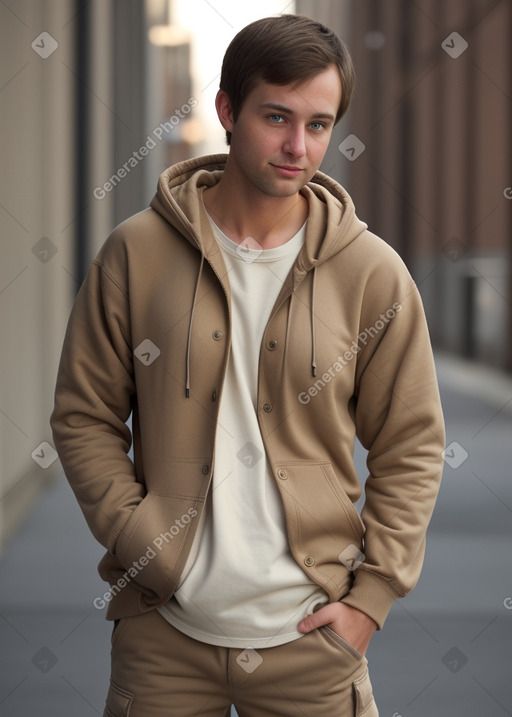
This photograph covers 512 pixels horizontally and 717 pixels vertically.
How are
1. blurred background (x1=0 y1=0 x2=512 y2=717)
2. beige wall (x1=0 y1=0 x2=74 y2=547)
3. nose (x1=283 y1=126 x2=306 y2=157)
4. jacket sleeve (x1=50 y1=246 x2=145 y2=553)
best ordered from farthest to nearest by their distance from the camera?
beige wall (x1=0 y1=0 x2=74 y2=547), blurred background (x1=0 y1=0 x2=512 y2=717), jacket sleeve (x1=50 y1=246 x2=145 y2=553), nose (x1=283 y1=126 x2=306 y2=157)

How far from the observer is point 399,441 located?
56.6 inches

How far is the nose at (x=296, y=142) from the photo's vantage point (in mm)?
1297

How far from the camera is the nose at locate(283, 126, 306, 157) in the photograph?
1.30m

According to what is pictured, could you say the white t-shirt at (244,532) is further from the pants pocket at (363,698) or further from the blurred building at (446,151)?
the blurred building at (446,151)

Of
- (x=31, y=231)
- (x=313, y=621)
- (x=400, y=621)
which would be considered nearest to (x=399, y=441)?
(x=313, y=621)

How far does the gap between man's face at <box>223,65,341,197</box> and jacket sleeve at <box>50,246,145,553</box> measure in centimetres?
26

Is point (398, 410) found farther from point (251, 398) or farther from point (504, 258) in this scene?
point (504, 258)

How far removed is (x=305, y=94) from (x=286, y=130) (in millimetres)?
52

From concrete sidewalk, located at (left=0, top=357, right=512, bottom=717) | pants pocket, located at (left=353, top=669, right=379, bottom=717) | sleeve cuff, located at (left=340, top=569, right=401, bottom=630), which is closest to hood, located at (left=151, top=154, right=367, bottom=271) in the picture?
sleeve cuff, located at (left=340, top=569, right=401, bottom=630)

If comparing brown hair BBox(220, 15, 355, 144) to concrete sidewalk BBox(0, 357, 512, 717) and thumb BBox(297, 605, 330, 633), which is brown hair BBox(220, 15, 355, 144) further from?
concrete sidewalk BBox(0, 357, 512, 717)

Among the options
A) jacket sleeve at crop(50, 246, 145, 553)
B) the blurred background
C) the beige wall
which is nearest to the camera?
jacket sleeve at crop(50, 246, 145, 553)

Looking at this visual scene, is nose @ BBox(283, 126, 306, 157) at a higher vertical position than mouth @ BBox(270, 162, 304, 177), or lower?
higher

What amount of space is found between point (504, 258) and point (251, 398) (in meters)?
8.26

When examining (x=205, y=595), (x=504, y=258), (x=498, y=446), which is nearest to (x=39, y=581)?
(x=205, y=595)
